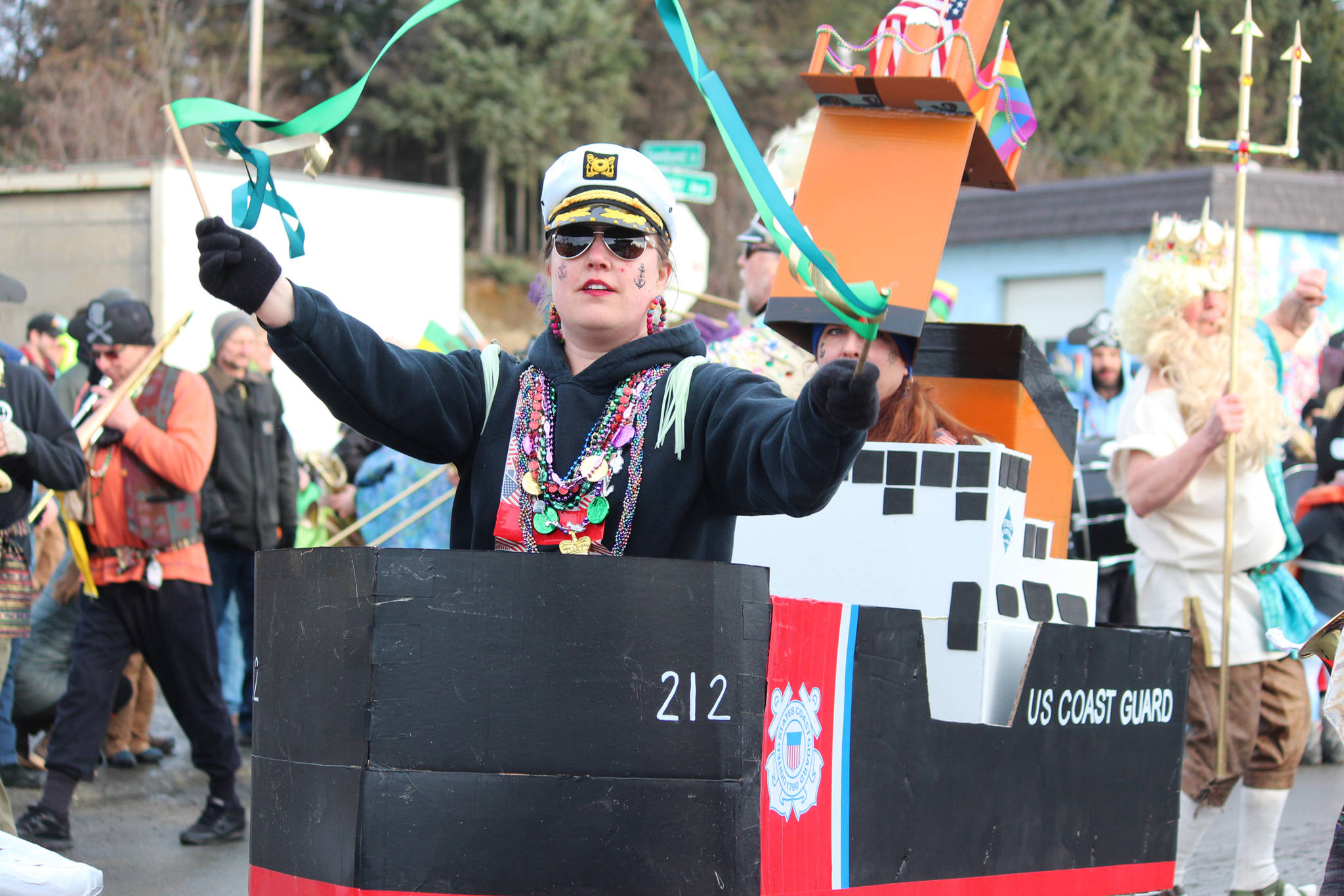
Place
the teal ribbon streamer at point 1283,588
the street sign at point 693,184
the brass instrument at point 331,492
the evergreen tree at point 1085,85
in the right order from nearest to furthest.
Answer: the teal ribbon streamer at point 1283,588 → the brass instrument at point 331,492 → the street sign at point 693,184 → the evergreen tree at point 1085,85

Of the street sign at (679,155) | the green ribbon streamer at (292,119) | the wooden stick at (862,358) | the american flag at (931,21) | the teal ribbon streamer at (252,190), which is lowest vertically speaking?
the wooden stick at (862,358)

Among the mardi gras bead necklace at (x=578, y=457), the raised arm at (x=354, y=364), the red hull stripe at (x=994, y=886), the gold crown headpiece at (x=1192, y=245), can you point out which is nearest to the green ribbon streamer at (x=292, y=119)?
the raised arm at (x=354, y=364)

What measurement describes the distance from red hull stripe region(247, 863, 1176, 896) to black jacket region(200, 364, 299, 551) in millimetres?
3992

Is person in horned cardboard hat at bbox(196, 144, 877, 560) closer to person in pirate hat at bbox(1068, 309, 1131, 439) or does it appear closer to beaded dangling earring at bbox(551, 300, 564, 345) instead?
beaded dangling earring at bbox(551, 300, 564, 345)

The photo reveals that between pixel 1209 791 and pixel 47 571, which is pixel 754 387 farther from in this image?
pixel 47 571

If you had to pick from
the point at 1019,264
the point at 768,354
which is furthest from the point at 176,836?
the point at 1019,264

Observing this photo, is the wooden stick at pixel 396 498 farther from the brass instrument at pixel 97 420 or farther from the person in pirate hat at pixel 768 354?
the person in pirate hat at pixel 768 354

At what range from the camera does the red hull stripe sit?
2.30 metres

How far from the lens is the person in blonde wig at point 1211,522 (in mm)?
5020

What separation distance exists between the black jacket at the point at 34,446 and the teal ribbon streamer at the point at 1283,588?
4.01 m

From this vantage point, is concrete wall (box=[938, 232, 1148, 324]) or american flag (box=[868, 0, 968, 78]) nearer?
american flag (box=[868, 0, 968, 78])

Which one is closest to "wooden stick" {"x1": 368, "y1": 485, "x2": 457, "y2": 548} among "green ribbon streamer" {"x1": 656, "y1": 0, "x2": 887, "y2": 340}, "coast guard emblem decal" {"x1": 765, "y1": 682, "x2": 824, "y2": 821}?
"coast guard emblem decal" {"x1": 765, "y1": 682, "x2": 824, "y2": 821}

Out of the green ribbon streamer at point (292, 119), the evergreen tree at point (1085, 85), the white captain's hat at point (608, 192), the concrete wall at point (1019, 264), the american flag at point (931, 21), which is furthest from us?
the evergreen tree at point (1085, 85)

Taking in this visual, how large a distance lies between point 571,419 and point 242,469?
16.3 feet
